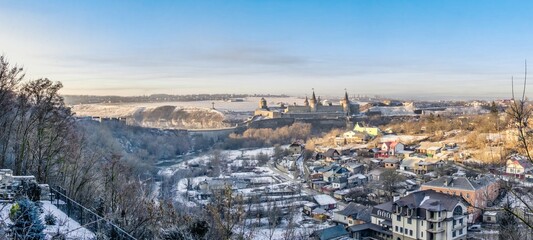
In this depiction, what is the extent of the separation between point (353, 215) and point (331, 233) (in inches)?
94.7

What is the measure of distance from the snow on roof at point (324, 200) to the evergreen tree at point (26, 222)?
1566cm

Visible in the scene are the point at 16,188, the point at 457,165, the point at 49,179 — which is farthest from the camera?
the point at 457,165

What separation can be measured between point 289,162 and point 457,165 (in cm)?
1016

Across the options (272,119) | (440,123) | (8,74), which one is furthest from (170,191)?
(272,119)

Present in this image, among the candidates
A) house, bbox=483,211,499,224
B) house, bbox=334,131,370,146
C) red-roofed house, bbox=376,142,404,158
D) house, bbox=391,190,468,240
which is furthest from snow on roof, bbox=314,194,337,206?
house, bbox=334,131,370,146

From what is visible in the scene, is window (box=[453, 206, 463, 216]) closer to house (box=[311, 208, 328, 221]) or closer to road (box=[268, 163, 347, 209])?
house (box=[311, 208, 328, 221])

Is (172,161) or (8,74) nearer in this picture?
(8,74)

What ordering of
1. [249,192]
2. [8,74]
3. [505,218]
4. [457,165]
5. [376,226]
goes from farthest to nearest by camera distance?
[457,165], [249,192], [376,226], [505,218], [8,74]

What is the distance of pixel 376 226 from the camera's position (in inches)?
595

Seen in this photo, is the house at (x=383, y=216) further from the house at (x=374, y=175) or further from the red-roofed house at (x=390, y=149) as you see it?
the red-roofed house at (x=390, y=149)

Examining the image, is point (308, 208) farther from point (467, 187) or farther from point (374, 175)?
point (374, 175)

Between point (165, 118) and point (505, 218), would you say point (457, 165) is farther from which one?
point (165, 118)

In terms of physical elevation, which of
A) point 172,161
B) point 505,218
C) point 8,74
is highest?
point 8,74

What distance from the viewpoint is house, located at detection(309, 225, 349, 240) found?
13284 millimetres
